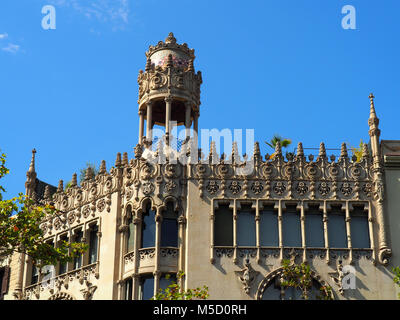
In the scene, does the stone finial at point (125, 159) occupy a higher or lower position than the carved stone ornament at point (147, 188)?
higher

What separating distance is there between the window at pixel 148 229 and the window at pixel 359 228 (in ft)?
33.9

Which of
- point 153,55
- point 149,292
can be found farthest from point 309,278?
point 153,55

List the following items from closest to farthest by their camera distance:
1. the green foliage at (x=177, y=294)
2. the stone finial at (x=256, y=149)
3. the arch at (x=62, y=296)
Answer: the green foliage at (x=177, y=294) < the stone finial at (x=256, y=149) < the arch at (x=62, y=296)

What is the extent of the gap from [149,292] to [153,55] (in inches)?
576

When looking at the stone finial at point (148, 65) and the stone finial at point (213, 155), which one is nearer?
the stone finial at point (213, 155)

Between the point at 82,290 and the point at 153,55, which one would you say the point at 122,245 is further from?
the point at 153,55

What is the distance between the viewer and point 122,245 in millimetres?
43250

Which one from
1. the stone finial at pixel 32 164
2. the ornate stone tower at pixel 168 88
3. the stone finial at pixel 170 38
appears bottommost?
the stone finial at pixel 32 164

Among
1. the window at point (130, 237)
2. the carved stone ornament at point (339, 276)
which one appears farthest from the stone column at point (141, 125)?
the carved stone ornament at point (339, 276)

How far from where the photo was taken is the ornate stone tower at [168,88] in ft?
152

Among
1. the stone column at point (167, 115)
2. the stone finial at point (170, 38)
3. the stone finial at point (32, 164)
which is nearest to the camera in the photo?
the stone column at point (167, 115)

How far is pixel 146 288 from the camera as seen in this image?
136ft

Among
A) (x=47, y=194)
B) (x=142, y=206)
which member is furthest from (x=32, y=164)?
(x=142, y=206)

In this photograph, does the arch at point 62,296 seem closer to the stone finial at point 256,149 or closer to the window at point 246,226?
the window at point 246,226
